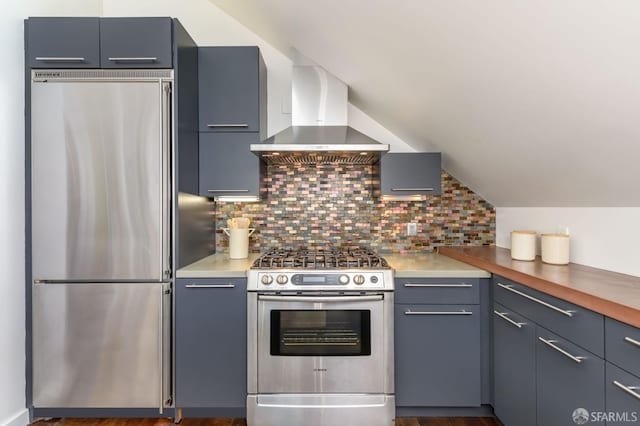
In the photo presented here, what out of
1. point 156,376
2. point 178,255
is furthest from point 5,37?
point 156,376

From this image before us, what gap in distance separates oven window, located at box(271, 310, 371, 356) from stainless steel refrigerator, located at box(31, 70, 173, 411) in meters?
0.69

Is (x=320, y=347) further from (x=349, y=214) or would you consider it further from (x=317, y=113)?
(x=317, y=113)

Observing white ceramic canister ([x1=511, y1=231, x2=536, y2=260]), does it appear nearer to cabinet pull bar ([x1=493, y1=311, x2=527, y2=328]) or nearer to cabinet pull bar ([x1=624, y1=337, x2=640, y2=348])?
cabinet pull bar ([x1=493, y1=311, x2=527, y2=328])

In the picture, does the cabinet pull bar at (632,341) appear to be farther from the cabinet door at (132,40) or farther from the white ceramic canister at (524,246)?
the cabinet door at (132,40)

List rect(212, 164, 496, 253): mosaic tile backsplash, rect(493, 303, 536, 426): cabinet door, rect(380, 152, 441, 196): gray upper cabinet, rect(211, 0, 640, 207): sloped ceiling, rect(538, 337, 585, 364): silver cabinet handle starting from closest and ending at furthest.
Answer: rect(211, 0, 640, 207): sloped ceiling
rect(538, 337, 585, 364): silver cabinet handle
rect(493, 303, 536, 426): cabinet door
rect(380, 152, 441, 196): gray upper cabinet
rect(212, 164, 496, 253): mosaic tile backsplash

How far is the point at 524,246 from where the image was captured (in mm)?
2217

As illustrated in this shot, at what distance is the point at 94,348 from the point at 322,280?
141 cm

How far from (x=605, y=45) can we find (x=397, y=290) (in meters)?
1.52

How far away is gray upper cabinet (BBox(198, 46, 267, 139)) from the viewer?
8.12ft

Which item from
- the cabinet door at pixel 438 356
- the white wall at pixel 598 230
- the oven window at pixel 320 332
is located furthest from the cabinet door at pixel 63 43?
the white wall at pixel 598 230

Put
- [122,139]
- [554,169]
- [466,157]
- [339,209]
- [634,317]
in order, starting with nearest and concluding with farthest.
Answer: [634,317] < [554,169] < [122,139] < [466,157] < [339,209]

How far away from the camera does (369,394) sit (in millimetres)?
2096

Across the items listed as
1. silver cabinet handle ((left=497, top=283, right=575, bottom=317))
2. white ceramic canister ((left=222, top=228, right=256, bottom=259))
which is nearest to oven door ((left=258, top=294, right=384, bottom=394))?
white ceramic canister ((left=222, top=228, right=256, bottom=259))

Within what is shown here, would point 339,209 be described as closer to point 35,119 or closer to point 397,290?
point 397,290
